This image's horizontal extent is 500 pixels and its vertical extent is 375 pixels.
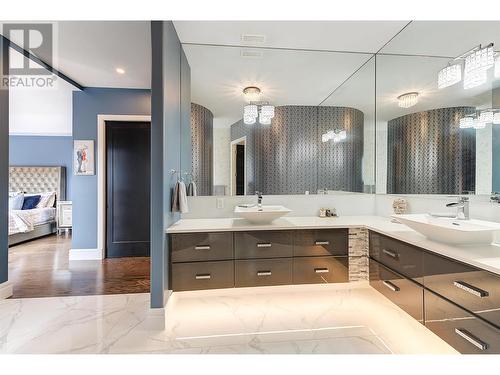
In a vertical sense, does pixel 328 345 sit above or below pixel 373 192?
below

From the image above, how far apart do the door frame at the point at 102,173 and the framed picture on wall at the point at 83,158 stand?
118 millimetres

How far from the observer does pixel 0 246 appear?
8.39ft

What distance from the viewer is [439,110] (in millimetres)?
2311

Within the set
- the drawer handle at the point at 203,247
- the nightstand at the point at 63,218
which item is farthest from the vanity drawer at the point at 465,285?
the nightstand at the point at 63,218

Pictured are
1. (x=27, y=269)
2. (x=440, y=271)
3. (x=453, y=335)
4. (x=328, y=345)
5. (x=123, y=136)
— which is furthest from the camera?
(x=123, y=136)

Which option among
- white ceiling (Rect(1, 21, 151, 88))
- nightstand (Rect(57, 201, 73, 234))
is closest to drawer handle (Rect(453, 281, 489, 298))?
white ceiling (Rect(1, 21, 151, 88))

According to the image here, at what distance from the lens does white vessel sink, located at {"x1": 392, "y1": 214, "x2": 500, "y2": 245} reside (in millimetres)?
1582

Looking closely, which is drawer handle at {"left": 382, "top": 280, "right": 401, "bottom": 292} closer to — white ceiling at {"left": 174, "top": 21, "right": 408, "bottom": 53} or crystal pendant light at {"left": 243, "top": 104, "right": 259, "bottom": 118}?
crystal pendant light at {"left": 243, "top": 104, "right": 259, "bottom": 118}

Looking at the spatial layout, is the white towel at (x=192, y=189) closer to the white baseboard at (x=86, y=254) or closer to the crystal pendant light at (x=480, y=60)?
the white baseboard at (x=86, y=254)

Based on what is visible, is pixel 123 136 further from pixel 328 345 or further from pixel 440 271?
pixel 440 271

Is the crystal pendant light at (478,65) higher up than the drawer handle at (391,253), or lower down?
higher up

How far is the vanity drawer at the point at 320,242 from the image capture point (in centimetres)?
245

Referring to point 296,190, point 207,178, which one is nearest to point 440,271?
point 296,190
